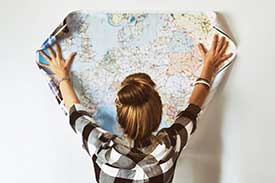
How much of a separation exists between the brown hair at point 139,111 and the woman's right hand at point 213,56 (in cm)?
24

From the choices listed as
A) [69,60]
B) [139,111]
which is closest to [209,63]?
[139,111]

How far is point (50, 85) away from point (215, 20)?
23.2 inches

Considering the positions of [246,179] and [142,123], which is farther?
[246,179]

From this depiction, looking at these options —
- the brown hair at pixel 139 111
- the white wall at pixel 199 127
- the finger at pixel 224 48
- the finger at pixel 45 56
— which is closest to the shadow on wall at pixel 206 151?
the white wall at pixel 199 127

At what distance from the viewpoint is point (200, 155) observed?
1660 mm

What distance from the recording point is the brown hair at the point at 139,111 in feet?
4.61

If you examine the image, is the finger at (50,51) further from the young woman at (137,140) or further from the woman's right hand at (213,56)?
the woman's right hand at (213,56)

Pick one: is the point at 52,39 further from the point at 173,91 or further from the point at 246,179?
the point at 246,179

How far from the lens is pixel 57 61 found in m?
1.67

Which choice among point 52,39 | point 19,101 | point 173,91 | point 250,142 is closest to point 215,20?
point 173,91

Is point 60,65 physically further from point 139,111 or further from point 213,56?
point 213,56

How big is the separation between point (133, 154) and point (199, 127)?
13.1 inches

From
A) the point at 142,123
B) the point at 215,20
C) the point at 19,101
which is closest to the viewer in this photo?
the point at 142,123

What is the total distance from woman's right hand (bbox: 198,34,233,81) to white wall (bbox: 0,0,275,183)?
46 mm
